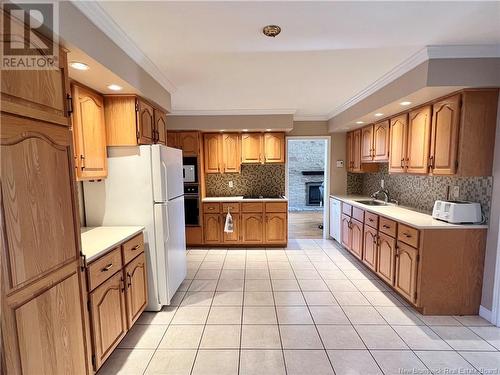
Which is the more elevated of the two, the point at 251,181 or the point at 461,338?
the point at 251,181

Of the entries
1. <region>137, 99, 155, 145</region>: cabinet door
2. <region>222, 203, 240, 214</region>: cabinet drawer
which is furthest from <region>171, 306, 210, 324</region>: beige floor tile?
<region>222, 203, 240, 214</region>: cabinet drawer

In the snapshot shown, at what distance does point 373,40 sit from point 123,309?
2.82 meters

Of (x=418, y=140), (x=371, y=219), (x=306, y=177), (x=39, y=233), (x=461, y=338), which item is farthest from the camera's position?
(x=306, y=177)

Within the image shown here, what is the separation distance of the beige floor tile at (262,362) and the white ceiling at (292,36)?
2390 millimetres

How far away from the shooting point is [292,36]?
1771 mm

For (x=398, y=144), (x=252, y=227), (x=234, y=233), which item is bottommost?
(x=234, y=233)

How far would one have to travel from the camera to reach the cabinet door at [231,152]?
451 centimetres

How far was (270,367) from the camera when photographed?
1.79 metres

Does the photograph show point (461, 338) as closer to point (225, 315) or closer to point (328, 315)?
A: point (328, 315)

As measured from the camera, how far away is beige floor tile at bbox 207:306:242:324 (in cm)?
233

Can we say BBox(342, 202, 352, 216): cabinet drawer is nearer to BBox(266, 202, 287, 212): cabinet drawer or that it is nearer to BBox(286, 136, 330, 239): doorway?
BBox(266, 202, 287, 212): cabinet drawer

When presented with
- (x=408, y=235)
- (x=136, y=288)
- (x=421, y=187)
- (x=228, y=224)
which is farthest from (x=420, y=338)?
(x=228, y=224)

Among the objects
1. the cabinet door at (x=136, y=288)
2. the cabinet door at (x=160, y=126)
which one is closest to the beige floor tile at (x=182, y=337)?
the cabinet door at (x=136, y=288)

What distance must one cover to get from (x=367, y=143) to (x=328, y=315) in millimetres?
2701
